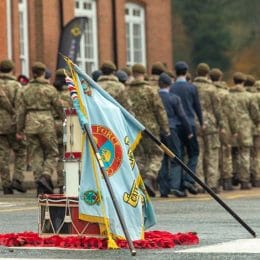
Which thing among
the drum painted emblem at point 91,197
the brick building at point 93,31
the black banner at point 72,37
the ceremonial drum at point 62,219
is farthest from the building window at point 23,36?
the drum painted emblem at point 91,197

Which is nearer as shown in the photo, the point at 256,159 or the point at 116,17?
the point at 256,159

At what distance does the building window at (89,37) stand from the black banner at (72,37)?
4638 millimetres

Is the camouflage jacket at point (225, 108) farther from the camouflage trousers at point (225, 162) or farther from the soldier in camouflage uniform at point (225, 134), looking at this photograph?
the camouflage trousers at point (225, 162)

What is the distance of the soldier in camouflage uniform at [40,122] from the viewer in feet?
79.8

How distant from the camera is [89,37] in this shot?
43812 mm

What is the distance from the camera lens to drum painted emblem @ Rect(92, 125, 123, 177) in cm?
1463

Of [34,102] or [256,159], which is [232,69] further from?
[34,102]

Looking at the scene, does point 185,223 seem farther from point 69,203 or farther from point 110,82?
point 110,82

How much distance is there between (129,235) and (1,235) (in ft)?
6.62

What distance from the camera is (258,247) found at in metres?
14.3

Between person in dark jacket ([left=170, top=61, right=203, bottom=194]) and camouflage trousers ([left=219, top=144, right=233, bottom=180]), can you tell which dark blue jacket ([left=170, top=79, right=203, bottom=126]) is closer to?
person in dark jacket ([left=170, top=61, right=203, bottom=194])

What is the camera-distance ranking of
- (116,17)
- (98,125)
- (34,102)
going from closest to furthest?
1. (98,125)
2. (34,102)
3. (116,17)

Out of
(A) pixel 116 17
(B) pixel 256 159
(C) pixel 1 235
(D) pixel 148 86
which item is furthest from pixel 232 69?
(C) pixel 1 235

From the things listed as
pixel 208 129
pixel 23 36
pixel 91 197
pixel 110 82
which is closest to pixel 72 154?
pixel 91 197
